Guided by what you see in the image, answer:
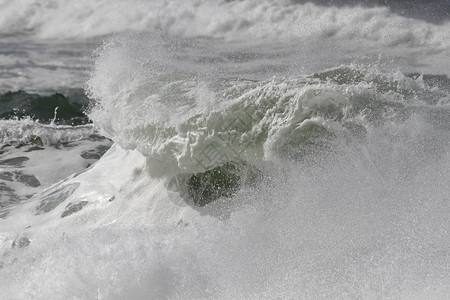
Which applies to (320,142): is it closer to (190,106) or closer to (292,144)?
(292,144)

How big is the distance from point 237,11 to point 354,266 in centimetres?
1697

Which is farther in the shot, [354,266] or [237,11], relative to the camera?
[237,11]

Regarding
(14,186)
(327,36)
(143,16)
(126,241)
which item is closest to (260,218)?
(126,241)

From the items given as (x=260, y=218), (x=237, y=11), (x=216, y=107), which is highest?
(x=216, y=107)

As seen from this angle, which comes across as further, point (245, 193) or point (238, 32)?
point (238, 32)

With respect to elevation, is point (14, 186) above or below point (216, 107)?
below

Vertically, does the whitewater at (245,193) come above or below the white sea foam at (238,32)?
above

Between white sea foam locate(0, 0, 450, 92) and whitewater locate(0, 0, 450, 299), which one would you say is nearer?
whitewater locate(0, 0, 450, 299)

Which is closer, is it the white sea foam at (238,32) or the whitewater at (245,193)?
the whitewater at (245,193)

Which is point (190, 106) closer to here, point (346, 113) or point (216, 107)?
point (216, 107)

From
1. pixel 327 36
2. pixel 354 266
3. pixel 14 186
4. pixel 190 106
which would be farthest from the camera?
pixel 327 36

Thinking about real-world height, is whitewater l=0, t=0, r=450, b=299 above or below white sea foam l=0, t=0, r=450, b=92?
above

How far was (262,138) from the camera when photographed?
16.1ft

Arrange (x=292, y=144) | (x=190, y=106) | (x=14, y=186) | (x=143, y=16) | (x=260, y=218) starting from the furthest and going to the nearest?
(x=143, y=16), (x=14, y=186), (x=190, y=106), (x=292, y=144), (x=260, y=218)
